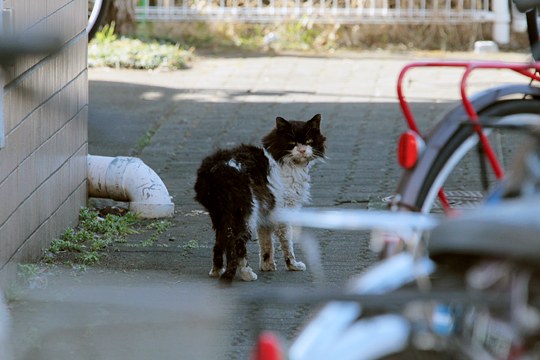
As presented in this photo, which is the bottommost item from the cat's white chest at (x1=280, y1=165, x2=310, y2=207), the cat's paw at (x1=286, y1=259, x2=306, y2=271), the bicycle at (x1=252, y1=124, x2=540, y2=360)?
the cat's paw at (x1=286, y1=259, x2=306, y2=271)

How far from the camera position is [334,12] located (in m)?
13.8

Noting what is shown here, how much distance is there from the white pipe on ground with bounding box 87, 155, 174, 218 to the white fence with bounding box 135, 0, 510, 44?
7.04 meters

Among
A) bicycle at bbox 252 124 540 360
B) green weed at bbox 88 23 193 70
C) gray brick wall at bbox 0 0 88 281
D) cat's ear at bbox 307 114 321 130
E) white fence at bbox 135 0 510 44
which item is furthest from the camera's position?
white fence at bbox 135 0 510 44

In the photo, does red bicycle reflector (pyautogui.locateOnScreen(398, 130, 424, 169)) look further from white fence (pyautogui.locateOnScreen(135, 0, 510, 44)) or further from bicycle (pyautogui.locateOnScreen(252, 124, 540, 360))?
white fence (pyautogui.locateOnScreen(135, 0, 510, 44))

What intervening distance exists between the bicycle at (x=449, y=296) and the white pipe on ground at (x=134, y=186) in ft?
15.4

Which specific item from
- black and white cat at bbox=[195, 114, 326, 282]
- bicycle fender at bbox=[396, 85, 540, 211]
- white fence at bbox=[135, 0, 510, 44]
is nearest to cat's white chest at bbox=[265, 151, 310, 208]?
black and white cat at bbox=[195, 114, 326, 282]

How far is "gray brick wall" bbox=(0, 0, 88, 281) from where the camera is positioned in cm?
517

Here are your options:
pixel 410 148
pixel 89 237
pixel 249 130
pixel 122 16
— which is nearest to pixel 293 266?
pixel 89 237

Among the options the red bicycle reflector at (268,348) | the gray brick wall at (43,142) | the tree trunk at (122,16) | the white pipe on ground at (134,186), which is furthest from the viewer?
the tree trunk at (122,16)

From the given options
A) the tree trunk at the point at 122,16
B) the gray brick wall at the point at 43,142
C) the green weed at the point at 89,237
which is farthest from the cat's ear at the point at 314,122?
the tree trunk at the point at 122,16

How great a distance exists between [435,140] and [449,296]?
97 centimetres

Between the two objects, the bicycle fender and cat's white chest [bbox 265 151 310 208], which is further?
cat's white chest [bbox 265 151 310 208]

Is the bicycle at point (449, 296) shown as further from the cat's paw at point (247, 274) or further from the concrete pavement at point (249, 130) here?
the cat's paw at point (247, 274)

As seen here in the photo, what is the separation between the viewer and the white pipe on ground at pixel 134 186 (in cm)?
688
